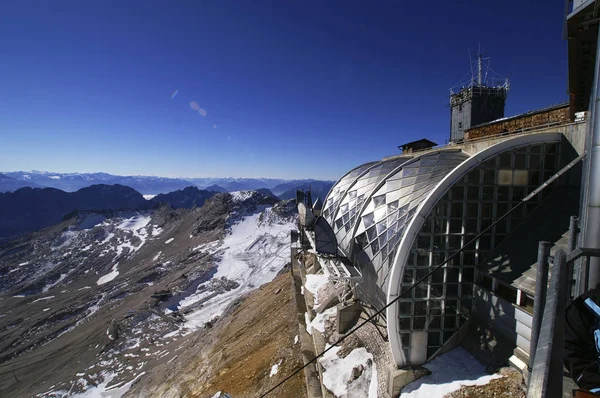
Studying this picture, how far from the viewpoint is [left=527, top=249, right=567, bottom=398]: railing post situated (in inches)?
118

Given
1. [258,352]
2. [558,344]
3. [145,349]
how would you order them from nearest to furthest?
[558,344] < [258,352] < [145,349]

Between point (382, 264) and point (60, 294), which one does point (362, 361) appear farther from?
point (60, 294)

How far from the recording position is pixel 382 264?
15.6 metres

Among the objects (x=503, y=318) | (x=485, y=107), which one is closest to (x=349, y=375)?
(x=503, y=318)

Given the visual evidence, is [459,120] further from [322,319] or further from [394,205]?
[322,319]

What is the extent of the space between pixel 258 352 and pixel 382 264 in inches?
483

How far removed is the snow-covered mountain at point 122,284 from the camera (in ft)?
148

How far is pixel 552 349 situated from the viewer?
3270 mm

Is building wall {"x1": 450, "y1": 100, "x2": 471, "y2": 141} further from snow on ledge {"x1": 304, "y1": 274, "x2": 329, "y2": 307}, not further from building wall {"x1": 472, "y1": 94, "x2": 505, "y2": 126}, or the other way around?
snow on ledge {"x1": 304, "y1": 274, "x2": 329, "y2": 307}

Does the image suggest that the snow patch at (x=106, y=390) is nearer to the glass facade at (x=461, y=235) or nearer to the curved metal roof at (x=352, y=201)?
the curved metal roof at (x=352, y=201)

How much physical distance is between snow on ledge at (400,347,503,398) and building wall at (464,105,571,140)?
1633 cm

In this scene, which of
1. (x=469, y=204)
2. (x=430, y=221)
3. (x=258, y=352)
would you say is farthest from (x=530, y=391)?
(x=258, y=352)

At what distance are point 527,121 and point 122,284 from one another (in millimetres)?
100570

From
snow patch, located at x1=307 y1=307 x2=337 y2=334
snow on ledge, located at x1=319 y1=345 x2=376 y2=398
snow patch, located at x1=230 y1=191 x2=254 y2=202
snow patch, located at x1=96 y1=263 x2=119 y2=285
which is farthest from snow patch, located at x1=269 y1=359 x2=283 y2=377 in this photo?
snow patch, located at x1=230 y1=191 x2=254 y2=202
